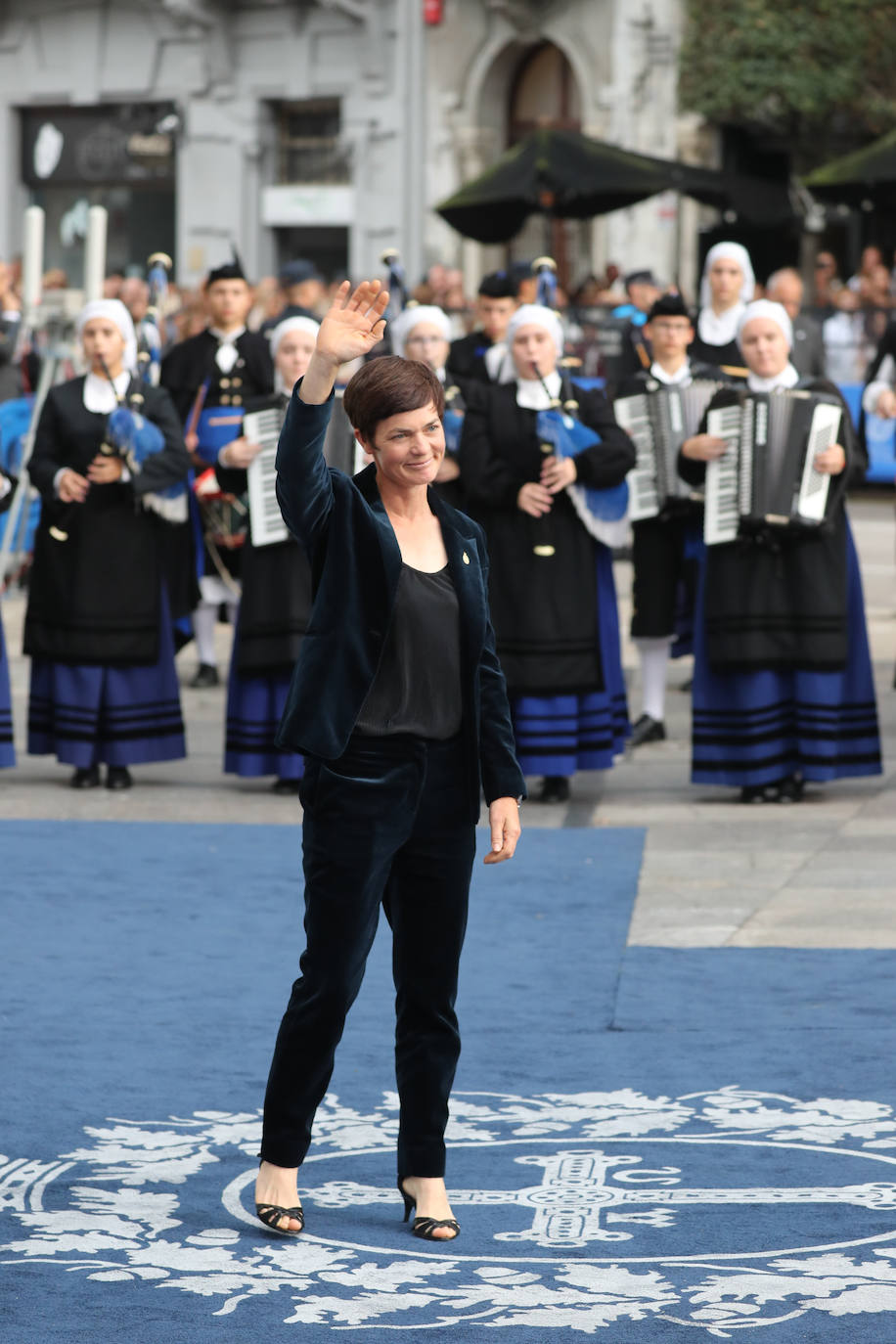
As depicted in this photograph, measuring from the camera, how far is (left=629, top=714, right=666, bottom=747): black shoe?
10305 mm

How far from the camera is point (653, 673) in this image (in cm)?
1038

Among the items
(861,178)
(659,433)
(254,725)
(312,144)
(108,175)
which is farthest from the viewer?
(108,175)

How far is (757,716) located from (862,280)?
39.8 ft

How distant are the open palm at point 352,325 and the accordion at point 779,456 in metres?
4.54

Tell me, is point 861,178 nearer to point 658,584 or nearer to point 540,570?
point 658,584

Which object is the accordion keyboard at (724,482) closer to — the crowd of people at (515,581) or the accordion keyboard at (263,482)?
the crowd of people at (515,581)

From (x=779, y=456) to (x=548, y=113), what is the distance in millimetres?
20473

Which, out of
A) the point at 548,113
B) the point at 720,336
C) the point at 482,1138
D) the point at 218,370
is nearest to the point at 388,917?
the point at 482,1138

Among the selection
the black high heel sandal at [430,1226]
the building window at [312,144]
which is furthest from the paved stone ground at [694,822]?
the building window at [312,144]

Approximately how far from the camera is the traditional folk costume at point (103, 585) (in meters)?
8.90

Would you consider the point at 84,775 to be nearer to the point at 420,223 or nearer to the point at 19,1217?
the point at 19,1217

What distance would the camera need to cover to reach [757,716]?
8.77 m

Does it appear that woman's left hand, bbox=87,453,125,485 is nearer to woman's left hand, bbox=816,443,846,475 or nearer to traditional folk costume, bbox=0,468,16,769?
traditional folk costume, bbox=0,468,16,769

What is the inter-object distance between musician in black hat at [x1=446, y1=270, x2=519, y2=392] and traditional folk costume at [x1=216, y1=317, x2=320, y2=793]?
0.71 m
